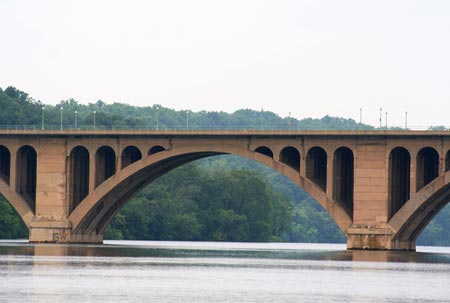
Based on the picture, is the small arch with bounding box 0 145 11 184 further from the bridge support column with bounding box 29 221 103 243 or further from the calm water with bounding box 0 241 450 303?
the calm water with bounding box 0 241 450 303

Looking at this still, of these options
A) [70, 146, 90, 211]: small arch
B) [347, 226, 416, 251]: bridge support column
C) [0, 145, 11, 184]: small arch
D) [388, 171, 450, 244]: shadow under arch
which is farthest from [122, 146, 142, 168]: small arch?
[388, 171, 450, 244]: shadow under arch

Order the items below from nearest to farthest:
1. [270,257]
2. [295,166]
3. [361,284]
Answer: [361,284]
[270,257]
[295,166]

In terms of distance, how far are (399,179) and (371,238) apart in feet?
20.3

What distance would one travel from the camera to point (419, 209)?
125 m

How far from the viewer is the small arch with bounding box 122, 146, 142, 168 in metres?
138

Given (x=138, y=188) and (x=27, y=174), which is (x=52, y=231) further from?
(x=138, y=188)

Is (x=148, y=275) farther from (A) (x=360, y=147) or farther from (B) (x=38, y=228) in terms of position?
(B) (x=38, y=228)

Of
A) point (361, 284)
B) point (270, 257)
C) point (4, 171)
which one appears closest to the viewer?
point (361, 284)

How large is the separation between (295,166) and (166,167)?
14340mm

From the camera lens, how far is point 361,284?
279ft

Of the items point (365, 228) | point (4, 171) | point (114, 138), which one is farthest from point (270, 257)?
point (4, 171)

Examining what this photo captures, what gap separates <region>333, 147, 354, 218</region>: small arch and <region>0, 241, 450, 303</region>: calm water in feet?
28.9

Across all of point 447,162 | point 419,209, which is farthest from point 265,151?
point 447,162

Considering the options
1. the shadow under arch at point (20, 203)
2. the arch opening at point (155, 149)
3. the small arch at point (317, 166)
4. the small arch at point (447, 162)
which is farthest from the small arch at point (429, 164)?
the shadow under arch at point (20, 203)
